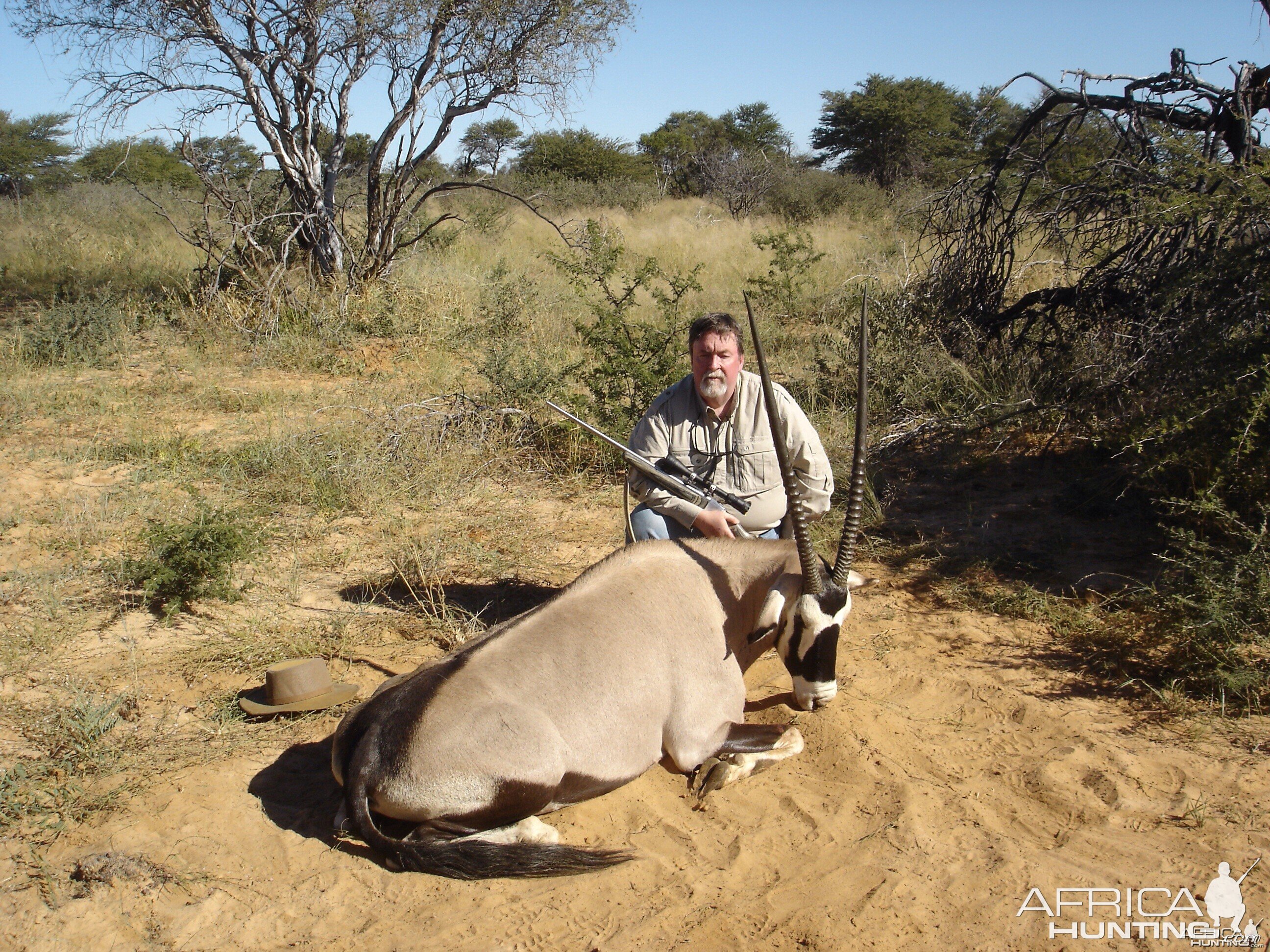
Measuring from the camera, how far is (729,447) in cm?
457

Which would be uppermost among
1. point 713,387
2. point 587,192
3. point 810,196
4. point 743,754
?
point 587,192

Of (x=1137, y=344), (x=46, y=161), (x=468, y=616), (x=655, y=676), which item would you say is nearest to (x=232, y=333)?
(x=468, y=616)

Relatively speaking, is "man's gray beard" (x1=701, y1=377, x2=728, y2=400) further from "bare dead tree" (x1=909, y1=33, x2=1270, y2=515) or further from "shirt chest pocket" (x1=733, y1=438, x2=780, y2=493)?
"bare dead tree" (x1=909, y1=33, x2=1270, y2=515)

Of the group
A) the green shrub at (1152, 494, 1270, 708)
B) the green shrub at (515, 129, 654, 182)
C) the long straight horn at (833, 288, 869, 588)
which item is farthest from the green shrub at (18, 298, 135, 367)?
the green shrub at (515, 129, 654, 182)

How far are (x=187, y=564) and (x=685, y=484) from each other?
2.68 metres

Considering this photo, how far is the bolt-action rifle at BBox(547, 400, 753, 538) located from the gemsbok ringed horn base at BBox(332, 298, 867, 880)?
45cm

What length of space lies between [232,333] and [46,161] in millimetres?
18533

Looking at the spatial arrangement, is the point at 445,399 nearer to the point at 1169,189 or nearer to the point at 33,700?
the point at 33,700

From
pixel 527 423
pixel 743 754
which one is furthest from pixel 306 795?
pixel 527 423

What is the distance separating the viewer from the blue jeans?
4.52 metres

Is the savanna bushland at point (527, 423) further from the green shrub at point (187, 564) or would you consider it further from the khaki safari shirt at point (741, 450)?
the khaki safari shirt at point (741, 450)

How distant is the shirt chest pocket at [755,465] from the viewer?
4527 millimetres

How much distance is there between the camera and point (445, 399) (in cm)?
757

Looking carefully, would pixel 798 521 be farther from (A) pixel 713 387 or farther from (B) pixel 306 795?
(B) pixel 306 795
